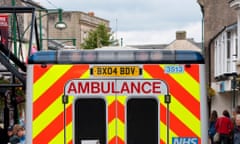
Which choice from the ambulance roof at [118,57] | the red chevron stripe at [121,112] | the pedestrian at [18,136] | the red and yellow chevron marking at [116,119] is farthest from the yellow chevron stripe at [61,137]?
the pedestrian at [18,136]

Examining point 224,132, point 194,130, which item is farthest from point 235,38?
point 194,130

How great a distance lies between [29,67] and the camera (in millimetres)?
8086

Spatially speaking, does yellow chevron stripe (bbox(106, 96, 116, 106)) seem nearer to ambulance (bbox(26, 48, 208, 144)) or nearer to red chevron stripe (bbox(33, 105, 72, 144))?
ambulance (bbox(26, 48, 208, 144))

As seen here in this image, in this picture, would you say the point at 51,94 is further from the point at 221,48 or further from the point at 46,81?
the point at 221,48

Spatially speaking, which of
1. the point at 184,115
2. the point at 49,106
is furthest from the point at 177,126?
the point at 49,106

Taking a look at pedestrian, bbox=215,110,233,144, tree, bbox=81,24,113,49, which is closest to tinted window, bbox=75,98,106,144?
pedestrian, bbox=215,110,233,144

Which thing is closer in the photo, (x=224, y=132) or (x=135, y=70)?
(x=135, y=70)

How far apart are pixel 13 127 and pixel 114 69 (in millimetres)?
6297

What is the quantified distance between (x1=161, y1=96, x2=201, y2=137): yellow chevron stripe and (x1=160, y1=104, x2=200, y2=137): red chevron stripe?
3 cm

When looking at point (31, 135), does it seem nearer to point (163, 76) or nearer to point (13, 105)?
point (163, 76)

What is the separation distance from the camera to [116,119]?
7.98 metres

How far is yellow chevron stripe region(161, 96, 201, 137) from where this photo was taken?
26.2 ft

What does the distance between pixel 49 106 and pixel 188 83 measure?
148 cm

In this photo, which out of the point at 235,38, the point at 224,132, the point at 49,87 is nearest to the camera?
the point at 49,87
